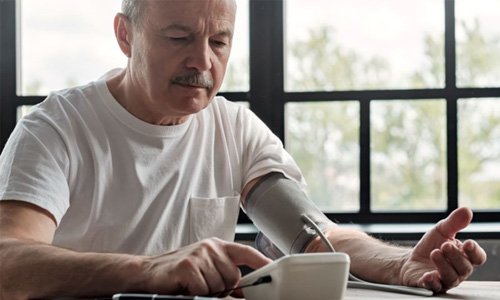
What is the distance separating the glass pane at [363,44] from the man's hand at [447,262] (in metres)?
1.70

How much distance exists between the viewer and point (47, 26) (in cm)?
352

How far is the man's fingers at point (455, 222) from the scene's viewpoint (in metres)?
1.67

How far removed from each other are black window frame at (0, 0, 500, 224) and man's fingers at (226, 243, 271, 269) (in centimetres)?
198

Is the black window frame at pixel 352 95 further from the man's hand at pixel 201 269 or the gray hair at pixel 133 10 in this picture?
the man's hand at pixel 201 269

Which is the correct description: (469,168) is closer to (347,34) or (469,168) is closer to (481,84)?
(481,84)

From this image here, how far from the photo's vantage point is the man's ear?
2097mm

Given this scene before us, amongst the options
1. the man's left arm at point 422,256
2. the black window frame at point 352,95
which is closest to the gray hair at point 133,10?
the man's left arm at point 422,256

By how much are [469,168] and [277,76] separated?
0.80m

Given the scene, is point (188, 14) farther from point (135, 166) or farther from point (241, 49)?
point (241, 49)

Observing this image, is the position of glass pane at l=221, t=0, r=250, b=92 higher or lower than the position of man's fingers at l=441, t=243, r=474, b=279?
higher

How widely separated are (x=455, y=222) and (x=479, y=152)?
5.65 feet

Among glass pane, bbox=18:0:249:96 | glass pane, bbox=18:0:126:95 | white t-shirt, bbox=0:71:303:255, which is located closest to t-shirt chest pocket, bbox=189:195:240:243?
white t-shirt, bbox=0:71:303:255

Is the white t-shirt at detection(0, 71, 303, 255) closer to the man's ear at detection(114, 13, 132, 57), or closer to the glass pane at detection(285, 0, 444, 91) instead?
the man's ear at detection(114, 13, 132, 57)

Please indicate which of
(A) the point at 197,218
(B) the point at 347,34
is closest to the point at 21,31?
(B) the point at 347,34
